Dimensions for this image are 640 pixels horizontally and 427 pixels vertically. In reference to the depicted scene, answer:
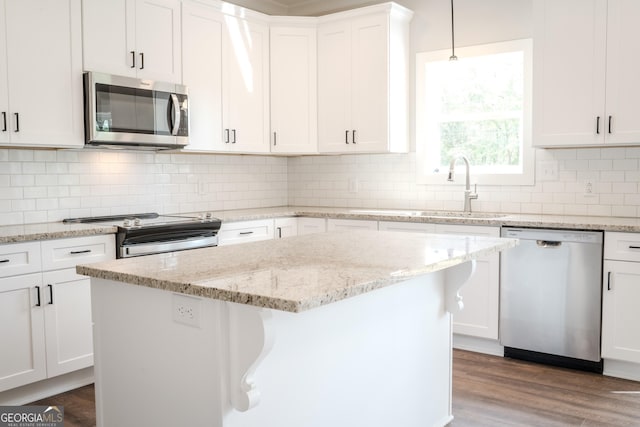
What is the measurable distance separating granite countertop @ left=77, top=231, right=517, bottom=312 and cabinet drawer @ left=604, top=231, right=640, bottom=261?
1.25m

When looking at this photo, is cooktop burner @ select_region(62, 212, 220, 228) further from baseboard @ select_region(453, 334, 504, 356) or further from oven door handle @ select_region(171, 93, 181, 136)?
baseboard @ select_region(453, 334, 504, 356)

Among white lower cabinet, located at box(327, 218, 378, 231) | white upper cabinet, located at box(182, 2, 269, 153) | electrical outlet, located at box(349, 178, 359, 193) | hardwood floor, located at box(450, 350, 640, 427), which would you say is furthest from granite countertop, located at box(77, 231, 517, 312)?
electrical outlet, located at box(349, 178, 359, 193)

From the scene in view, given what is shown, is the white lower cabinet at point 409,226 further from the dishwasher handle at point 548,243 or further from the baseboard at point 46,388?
the baseboard at point 46,388

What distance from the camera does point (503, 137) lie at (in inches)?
180

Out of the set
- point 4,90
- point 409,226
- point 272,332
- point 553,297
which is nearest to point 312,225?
point 409,226

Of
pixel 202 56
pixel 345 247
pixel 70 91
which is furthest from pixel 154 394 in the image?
pixel 202 56

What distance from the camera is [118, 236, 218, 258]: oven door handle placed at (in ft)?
11.6

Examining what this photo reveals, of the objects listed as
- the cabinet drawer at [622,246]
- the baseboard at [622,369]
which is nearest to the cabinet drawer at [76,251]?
the cabinet drawer at [622,246]

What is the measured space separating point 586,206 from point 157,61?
122 inches

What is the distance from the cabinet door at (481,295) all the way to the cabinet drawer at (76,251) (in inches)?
84.2

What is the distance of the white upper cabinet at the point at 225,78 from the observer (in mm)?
4320

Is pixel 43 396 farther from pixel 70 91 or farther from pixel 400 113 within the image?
pixel 400 113

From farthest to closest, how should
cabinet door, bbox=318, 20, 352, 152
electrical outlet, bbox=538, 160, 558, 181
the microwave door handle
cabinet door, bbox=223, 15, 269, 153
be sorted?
cabinet door, bbox=318, 20, 352, 152, cabinet door, bbox=223, 15, 269, 153, electrical outlet, bbox=538, 160, 558, 181, the microwave door handle

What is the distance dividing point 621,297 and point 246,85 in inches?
121
